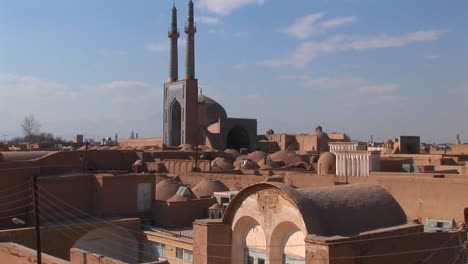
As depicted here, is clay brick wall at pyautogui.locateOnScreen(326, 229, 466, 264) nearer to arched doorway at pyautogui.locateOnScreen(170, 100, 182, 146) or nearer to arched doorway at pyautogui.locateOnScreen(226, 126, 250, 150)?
arched doorway at pyautogui.locateOnScreen(170, 100, 182, 146)

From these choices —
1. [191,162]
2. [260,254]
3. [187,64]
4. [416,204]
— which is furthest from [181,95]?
[260,254]

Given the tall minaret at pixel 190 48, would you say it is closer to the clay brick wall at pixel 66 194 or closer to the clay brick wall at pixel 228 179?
the clay brick wall at pixel 228 179

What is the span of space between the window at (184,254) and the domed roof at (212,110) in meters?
40.8

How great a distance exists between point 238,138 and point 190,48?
11.8m

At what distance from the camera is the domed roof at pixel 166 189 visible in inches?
928

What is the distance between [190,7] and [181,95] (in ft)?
29.4

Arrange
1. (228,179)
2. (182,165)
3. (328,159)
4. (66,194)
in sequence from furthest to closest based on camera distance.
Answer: (182,165)
(328,159)
(228,179)
(66,194)

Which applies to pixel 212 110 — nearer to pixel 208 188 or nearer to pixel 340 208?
pixel 208 188

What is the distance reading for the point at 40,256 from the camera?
12.9 metres

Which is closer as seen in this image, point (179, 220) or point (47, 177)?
point (47, 177)

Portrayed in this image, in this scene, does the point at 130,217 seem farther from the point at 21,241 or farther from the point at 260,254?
the point at 260,254

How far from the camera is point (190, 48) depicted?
5194 centimetres

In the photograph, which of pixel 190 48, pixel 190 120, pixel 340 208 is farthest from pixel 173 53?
pixel 340 208

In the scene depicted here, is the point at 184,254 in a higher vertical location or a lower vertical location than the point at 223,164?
lower
